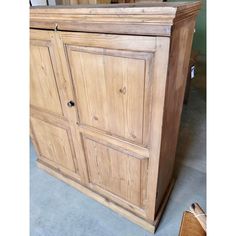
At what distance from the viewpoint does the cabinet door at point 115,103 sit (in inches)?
33.1

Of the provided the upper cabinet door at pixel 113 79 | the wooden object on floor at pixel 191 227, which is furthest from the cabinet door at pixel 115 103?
the wooden object on floor at pixel 191 227

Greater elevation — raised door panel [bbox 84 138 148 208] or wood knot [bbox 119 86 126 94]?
wood knot [bbox 119 86 126 94]

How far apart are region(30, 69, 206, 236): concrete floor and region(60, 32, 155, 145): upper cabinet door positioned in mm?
699

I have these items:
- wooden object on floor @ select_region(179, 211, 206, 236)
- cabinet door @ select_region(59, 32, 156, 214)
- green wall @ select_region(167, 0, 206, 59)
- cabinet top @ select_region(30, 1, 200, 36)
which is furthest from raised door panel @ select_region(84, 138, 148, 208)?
green wall @ select_region(167, 0, 206, 59)

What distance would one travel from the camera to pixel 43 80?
125 cm

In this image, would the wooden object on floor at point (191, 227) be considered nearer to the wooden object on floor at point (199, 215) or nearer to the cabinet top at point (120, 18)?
the wooden object on floor at point (199, 215)

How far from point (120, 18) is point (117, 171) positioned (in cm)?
85

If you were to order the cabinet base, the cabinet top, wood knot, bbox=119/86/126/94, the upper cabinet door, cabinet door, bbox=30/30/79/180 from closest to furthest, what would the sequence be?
the cabinet top → the upper cabinet door → wood knot, bbox=119/86/126/94 → cabinet door, bbox=30/30/79/180 → the cabinet base

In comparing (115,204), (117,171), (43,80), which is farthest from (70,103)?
(115,204)

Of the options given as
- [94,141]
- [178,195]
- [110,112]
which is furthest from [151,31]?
[178,195]

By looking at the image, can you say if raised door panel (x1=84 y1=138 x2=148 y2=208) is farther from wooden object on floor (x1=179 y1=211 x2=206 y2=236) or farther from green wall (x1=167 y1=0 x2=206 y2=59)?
green wall (x1=167 y1=0 x2=206 y2=59)

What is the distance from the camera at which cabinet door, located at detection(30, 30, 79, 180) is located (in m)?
1.12

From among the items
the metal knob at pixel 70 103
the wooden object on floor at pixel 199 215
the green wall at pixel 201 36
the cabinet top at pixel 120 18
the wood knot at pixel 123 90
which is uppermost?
the green wall at pixel 201 36

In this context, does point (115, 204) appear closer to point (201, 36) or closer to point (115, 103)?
point (115, 103)
